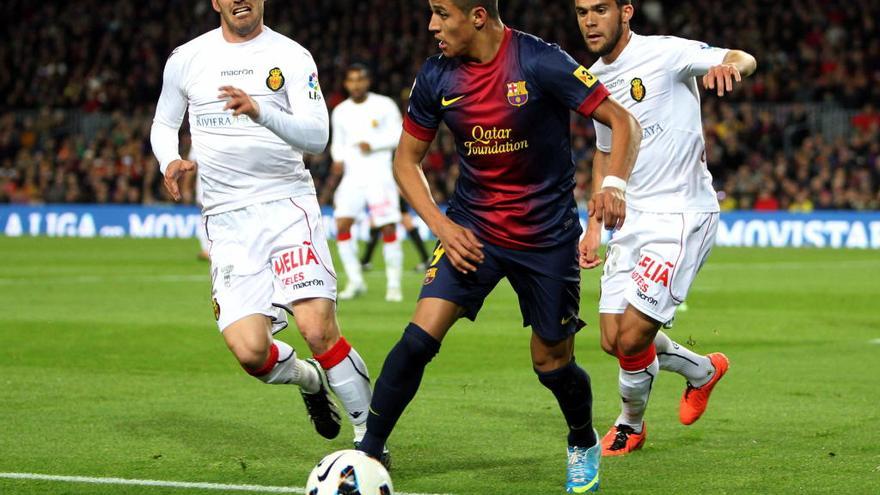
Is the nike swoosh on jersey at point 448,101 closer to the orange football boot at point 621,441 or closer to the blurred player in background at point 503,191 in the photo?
the blurred player in background at point 503,191

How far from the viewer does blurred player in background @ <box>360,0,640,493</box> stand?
6.29m

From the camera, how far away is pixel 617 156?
622 centimetres

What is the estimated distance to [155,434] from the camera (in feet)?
26.5

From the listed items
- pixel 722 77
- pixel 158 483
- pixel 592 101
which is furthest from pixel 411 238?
pixel 592 101

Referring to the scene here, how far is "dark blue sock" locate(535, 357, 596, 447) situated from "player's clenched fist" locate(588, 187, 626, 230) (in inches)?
30.1

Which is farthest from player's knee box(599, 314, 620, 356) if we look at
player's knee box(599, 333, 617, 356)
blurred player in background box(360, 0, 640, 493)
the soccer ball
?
the soccer ball

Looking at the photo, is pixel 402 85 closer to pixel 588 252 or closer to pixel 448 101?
pixel 588 252

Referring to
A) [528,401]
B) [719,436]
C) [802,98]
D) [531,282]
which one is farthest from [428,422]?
[802,98]

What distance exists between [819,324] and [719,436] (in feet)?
22.3

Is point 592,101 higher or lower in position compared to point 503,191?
higher

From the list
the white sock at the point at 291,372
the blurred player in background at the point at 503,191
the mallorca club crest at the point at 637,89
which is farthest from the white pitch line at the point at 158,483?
the mallorca club crest at the point at 637,89

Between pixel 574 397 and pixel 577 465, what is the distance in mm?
301

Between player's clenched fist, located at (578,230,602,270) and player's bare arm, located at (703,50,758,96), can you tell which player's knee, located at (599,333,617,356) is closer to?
player's clenched fist, located at (578,230,602,270)

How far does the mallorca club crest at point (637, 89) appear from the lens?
310 inches
